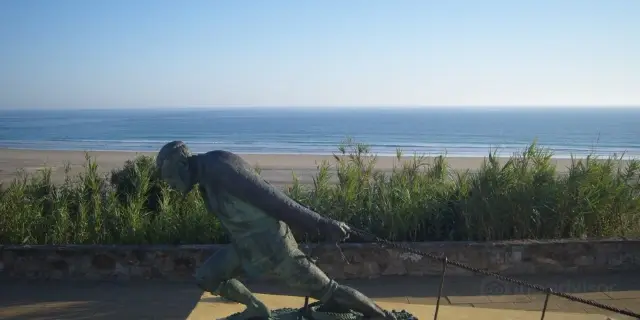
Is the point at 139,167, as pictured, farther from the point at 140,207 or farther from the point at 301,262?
the point at 301,262

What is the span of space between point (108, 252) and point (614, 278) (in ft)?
21.7

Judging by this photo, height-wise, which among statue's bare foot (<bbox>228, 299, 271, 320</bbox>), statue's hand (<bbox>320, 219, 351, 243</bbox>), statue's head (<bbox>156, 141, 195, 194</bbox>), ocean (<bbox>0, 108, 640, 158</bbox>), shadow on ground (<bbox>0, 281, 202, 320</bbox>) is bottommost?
ocean (<bbox>0, 108, 640, 158</bbox>)

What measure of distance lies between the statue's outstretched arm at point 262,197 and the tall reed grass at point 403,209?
3.82 meters

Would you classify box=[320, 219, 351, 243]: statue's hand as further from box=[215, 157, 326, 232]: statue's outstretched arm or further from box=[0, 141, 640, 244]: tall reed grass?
box=[0, 141, 640, 244]: tall reed grass

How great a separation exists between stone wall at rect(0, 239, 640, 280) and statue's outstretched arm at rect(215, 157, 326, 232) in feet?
11.4

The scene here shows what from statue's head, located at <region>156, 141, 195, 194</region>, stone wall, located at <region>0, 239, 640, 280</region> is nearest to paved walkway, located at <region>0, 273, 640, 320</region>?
stone wall, located at <region>0, 239, 640, 280</region>

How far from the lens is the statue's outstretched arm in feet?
12.7

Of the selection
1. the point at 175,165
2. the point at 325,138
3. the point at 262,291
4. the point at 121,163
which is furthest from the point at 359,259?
the point at 325,138

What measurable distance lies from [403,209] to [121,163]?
22465mm

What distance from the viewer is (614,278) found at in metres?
7.46

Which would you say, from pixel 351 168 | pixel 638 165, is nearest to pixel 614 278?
pixel 638 165

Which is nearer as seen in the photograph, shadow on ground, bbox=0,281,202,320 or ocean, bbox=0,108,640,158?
shadow on ground, bbox=0,281,202,320

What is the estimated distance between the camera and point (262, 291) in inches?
281

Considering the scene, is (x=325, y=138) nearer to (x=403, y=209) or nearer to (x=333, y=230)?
(x=403, y=209)
